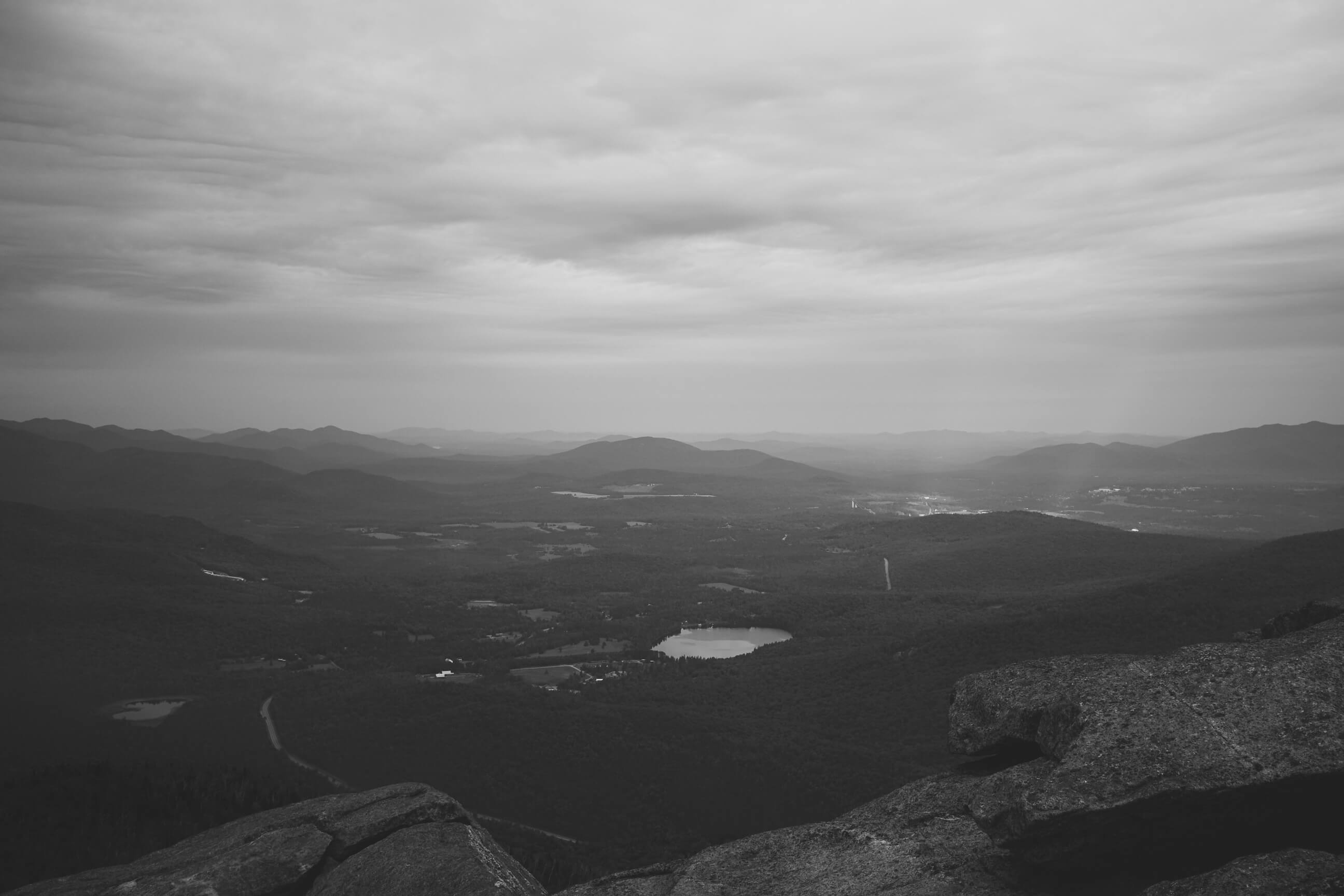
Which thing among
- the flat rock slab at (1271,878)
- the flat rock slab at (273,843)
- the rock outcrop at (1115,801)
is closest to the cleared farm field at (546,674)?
the flat rock slab at (273,843)

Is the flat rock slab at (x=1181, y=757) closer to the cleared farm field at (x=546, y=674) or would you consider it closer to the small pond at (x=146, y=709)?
the cleared farm field at (x=546, y=674)

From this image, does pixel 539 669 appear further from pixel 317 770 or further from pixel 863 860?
pixel 863 860

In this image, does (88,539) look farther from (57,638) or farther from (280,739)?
(280,739)

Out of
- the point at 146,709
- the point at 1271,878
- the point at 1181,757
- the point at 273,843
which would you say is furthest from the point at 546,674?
the point at 1271,878

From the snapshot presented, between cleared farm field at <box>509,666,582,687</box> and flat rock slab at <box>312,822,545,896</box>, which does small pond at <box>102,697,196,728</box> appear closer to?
cleared farm field at <box>509,666,582,687</box>

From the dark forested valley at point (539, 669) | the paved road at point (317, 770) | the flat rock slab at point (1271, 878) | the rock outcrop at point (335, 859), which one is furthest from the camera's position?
the paved road at point (317, 770)

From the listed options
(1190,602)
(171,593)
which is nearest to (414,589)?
(171,593)

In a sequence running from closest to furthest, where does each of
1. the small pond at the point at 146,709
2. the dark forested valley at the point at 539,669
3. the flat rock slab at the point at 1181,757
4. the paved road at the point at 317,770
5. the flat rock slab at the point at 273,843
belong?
the flat rock slab at the point at 1181,757, the flat rock slab at the point at 273,843, the dark forested valley at the point at 539,669, the paved road at the point at 317,770, the small pond at the point at 146,709
